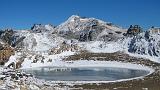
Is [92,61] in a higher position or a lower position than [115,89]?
higher

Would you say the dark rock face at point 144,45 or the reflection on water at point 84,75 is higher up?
the dark rock face at point 144,45

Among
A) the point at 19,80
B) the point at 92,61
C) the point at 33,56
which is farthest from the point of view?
the point at 92,61

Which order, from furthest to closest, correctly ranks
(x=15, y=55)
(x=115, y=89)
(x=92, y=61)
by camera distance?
1. (x=92, y=61)
2. (x=15, y=55)
3. (x=115, y=89)

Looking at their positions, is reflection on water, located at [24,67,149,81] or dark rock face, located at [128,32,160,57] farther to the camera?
dark rock face, located at [128,32,160,57]

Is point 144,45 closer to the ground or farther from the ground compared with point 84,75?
farther from the ground

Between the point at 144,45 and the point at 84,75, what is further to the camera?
the point at 144,45

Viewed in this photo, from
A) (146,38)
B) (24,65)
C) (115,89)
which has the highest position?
(146,38)

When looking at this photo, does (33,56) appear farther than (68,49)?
No

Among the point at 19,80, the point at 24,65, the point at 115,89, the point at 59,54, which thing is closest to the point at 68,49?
the point at 59,54

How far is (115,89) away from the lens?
66938 millimetres

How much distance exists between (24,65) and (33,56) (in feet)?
38.8

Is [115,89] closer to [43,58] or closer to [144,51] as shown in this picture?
[43,58]

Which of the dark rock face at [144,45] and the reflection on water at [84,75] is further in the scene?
the dark rock face at [144,45]

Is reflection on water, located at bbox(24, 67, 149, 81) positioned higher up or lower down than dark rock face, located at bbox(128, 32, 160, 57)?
lower down
